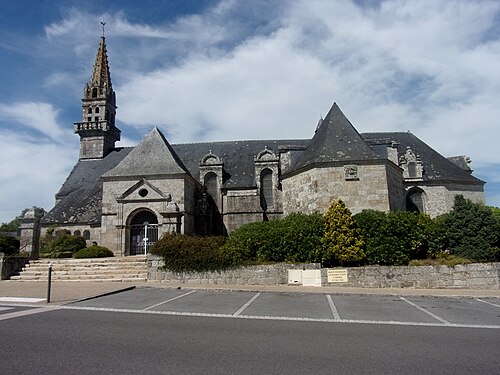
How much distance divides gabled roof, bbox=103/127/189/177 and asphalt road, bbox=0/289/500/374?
472 inches

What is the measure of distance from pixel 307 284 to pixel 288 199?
8.09 meters

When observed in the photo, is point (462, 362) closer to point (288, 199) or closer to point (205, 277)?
point (205, 277)

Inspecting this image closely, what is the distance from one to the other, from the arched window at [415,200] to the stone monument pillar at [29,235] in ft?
71.6

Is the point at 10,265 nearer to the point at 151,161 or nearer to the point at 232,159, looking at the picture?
the point at 151,161

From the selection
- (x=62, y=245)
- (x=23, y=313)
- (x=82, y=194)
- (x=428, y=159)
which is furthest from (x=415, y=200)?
(x=82, y=194)

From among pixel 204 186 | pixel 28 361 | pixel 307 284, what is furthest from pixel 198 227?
pixel 28 361

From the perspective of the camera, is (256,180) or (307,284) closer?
(307,284)

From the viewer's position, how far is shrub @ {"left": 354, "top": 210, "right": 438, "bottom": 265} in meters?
13.7

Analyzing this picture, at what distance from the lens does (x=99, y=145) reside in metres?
31.6

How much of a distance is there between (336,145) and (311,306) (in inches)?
463

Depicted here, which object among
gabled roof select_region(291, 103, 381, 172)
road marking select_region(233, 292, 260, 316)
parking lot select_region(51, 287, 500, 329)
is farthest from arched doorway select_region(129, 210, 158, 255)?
road marking select_region(233, 292, 260, 316)

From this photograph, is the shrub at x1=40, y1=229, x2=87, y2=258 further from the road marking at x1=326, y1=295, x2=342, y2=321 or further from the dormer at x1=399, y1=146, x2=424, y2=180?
the dormer at x1=399, y1=146, x2=424, y2=180

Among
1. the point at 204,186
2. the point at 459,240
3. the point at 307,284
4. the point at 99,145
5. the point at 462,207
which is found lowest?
the point at 307,284

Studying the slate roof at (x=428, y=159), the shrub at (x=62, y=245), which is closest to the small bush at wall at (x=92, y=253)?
the shrub at (x=62, y=245)
